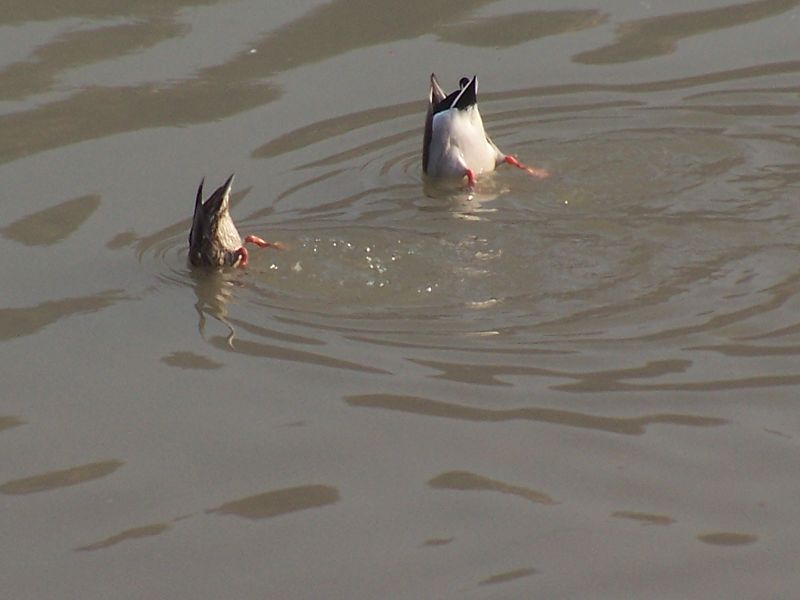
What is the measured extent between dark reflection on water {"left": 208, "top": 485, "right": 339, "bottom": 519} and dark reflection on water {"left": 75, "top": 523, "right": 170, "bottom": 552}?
188 millimetres

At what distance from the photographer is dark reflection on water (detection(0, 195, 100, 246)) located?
7.84m

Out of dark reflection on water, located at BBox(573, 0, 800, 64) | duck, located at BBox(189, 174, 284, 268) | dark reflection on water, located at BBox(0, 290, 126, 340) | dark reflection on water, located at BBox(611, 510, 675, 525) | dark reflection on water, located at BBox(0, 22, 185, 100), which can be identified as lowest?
dark reflection on water, located at BBox(611, 510, 675, 525)

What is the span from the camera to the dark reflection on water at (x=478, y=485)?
536 cm

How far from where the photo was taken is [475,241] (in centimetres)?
758

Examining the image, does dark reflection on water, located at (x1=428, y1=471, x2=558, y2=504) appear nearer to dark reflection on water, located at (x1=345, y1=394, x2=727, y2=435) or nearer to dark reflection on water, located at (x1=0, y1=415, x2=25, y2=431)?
dark reflection on water, located at (x1=345, y1=394, x2=727, y2=435)

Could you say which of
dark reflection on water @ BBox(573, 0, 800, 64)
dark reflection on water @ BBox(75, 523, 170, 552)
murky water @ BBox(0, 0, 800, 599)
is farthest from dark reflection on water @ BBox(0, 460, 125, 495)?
dark reflection on water @ BBox(573, 0, 800, 64)

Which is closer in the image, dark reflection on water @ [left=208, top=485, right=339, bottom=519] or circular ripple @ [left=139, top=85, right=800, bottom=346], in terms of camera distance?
dark reflection on water @ [left=208, top=485, right=339, bottom=519]

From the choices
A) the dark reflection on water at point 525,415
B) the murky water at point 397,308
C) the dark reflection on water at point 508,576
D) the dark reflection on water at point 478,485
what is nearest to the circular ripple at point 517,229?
the murky water at point 397,308

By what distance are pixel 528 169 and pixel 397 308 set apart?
6.49 feet

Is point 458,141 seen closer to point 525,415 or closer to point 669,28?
point 669,28

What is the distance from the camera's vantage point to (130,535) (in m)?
5.34

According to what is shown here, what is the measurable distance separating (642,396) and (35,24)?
5.66 meters

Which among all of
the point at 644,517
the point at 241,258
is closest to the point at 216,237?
the point at 241,258

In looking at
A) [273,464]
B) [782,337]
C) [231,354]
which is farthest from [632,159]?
[273,464]
